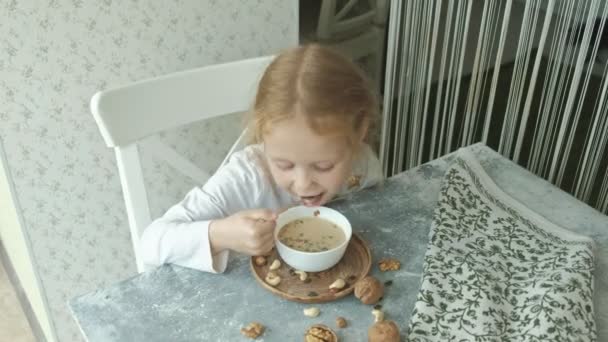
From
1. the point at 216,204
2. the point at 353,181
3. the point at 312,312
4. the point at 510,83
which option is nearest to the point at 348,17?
the point at 510,83

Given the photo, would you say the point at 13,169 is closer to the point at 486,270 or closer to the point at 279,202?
the point at 279,202

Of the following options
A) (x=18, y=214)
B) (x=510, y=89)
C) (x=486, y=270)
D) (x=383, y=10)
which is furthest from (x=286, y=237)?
(x=383, y=10)

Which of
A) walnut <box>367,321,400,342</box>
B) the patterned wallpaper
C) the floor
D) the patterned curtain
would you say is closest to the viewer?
walnut <box>367,321,400,342</box>

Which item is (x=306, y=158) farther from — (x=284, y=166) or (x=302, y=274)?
(x=302, y=274)

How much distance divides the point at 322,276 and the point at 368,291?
0.08 metres

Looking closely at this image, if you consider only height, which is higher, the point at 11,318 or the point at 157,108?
the point at 157,108

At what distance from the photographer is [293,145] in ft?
3.07

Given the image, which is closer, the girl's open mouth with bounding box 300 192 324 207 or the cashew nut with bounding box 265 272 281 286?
the cashew nut with bounding box 265 272 281 286

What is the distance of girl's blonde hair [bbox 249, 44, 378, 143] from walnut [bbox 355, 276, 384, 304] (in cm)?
23

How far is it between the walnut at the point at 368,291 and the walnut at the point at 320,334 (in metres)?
0.08

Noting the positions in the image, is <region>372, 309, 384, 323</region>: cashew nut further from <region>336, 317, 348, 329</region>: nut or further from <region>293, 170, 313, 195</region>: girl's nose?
<region>293, 170, 313, 195</region>: girl's nose

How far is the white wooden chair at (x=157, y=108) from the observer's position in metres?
1.08

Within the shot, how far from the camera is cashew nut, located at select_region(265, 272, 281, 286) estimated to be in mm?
911

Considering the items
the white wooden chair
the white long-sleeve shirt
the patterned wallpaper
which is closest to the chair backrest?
the patterned wallpaper
